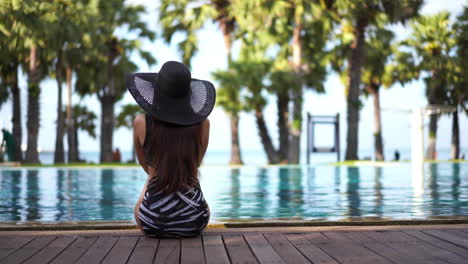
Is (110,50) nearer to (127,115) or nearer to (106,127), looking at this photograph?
(106,127)

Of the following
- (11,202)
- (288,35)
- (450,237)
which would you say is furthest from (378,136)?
(450,237)

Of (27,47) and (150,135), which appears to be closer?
(150,135)

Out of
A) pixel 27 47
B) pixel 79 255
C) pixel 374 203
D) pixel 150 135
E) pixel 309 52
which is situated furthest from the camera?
pixel 309 52

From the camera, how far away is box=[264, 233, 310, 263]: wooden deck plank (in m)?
3.70

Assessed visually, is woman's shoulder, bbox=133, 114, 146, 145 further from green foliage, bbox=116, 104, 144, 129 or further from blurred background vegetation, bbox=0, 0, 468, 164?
green foliage, bbox=116, 104, 144, 129

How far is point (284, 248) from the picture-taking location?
4059mm

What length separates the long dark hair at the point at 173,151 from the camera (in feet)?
14.1

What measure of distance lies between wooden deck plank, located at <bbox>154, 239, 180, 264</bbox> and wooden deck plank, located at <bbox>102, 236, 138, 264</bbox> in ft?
0.61

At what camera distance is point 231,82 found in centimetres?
2886

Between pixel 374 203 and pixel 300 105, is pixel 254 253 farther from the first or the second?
pixel 300 105

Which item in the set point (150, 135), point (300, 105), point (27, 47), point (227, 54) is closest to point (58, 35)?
point (27, 47)

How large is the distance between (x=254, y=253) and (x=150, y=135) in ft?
3.75

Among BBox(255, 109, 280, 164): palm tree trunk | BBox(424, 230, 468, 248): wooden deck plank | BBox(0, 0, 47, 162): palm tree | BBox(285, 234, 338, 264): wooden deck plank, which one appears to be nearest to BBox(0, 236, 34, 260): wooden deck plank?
BBox(285, 234, 338, 264): wooden deck plank

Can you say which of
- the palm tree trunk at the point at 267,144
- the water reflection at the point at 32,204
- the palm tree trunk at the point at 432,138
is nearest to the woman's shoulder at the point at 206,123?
the water reflection at the point at 32,204
